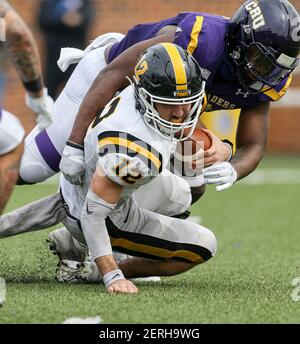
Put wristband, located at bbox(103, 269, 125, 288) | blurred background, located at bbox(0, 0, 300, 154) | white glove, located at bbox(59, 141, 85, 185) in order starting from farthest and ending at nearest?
blurred background, located at bbox(0, 0, 300, 154)
white glove, located at bbox(59, 141, 85, 185)
wristband, located at bbox(103, 269, 125, 288)

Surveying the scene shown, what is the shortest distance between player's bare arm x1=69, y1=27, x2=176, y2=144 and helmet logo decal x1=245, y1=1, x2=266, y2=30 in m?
0.38

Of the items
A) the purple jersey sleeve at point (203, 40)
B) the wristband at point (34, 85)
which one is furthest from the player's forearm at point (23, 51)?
the purple jersey sleeve at point (203, 40)

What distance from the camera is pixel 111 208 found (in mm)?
3732

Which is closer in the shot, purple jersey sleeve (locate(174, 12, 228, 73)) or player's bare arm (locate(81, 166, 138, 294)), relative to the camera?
player's bare arm (locate(81, 166, 138, 294))

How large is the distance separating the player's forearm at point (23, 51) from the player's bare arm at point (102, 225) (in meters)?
0.55

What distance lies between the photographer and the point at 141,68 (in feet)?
12.4

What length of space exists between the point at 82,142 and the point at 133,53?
0.47 metres

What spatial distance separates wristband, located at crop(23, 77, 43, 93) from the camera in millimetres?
3975

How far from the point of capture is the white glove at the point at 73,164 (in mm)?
3943

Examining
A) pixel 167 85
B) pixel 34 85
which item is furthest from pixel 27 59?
pixel 167 85

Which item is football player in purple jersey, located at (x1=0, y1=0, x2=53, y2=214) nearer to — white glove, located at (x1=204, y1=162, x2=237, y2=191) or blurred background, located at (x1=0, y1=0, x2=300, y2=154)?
white glove, located at (x1=204, y1=162, x2=237, y2=191)

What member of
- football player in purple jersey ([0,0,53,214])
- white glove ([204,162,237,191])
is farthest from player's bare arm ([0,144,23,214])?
white glove ([204,162,237,191])

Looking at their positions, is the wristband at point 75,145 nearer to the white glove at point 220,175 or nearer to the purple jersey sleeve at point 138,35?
the white glove at point 220,175
